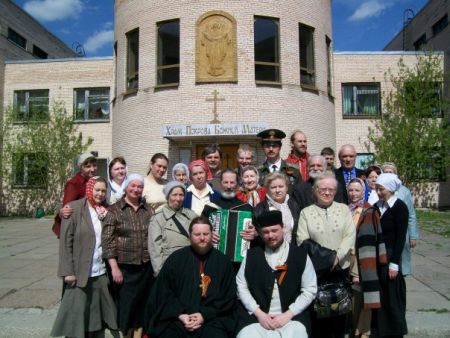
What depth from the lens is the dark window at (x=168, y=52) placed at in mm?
14758

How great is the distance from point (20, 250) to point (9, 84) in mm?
14127

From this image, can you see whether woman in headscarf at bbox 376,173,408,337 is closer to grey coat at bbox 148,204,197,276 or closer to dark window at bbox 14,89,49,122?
grey coat at bbox 148,204,197,276

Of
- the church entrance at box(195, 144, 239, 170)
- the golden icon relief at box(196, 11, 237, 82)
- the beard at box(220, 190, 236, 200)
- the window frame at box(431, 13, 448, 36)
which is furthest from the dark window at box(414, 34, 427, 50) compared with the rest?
the beard at box(220, 190, 236, 200)

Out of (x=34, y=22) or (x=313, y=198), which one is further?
(x=34, y=22)

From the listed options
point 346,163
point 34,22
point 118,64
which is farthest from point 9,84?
point 346,163

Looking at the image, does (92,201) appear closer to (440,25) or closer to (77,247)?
(77,247)

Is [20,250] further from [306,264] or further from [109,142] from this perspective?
[109,142]

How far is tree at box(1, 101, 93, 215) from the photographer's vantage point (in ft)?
67.3

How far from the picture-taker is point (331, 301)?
387 cm

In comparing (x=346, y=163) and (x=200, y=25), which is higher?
(x=200, y=25)

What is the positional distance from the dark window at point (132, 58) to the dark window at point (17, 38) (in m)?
10.7

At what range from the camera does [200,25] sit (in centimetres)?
1428

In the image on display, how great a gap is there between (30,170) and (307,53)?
570 inches

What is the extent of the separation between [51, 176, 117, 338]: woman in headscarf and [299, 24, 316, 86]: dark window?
12.4m
